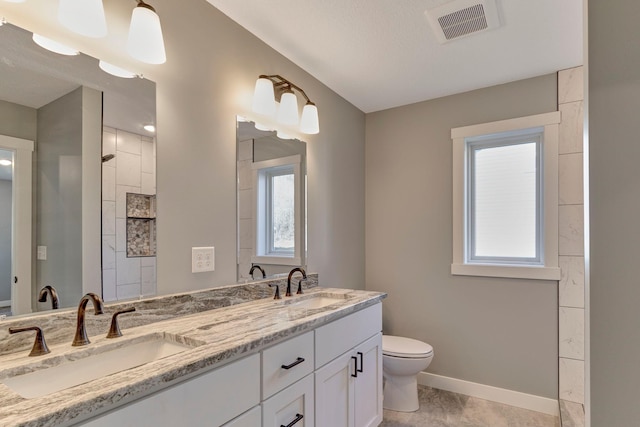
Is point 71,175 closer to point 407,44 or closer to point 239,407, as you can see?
point 239,407

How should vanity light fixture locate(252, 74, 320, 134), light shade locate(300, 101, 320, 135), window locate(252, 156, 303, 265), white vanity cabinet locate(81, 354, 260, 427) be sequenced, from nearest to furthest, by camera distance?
white vanity cabinet locate(81, 354, 260, 427), vanity light fixture locate(252, 74, 320, 134), window locate(252, 156, 303, 265), light shade locate(300, 101, 320, 135)

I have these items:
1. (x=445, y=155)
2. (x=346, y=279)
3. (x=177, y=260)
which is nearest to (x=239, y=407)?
(x=177, y=260)

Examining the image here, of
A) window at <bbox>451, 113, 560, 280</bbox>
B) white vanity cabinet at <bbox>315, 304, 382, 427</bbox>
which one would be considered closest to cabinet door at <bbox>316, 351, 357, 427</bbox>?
white vanity cabinet at <bbox>315, 304, 382, 427</bbox>

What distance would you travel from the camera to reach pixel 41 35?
43.9 inches

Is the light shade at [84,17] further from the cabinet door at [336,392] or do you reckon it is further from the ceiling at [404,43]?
the cabinet door at [336,392]

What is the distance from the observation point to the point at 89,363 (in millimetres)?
1020

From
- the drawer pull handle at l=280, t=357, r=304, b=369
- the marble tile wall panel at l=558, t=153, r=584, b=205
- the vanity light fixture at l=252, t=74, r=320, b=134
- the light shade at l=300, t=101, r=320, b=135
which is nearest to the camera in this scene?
the drawer pull handle at l=280, t=357, r=304, b=369

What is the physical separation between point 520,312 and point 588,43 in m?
2.09

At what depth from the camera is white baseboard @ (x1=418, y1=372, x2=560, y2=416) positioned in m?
2.32

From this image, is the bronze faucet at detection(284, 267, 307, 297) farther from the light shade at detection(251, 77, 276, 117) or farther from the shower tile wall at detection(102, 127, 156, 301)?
the light shade at detection(251, 77, 276, 117)

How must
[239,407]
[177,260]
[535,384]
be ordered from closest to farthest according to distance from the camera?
[239,407] < [177,260] < [535,384]

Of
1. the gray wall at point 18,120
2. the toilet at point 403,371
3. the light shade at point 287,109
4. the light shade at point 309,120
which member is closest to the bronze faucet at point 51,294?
the gray wall at point 18,120

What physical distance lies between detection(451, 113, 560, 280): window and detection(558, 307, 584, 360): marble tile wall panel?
265 mm

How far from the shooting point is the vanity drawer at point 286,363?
1.17m
